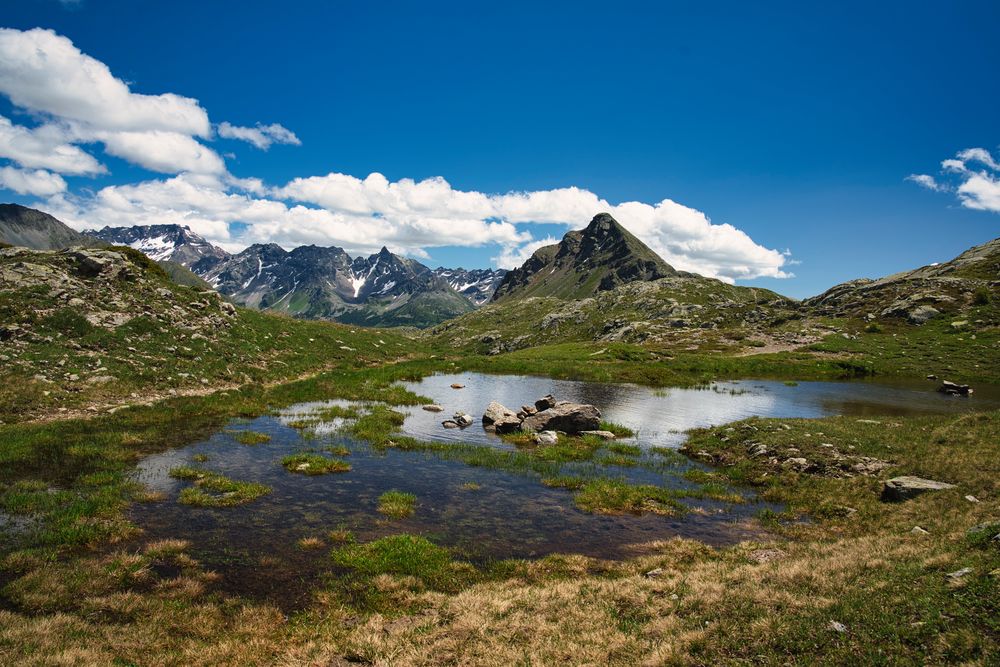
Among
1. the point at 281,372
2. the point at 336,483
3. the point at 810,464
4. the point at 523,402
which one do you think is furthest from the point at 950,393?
the point at 281,372

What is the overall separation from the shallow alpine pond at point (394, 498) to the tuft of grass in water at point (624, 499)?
14 cm

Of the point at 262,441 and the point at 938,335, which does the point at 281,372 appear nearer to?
the point at 262,441

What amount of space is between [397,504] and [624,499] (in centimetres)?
1194

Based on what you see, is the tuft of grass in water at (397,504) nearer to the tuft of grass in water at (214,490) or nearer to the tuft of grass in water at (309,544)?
the tuft of grass in water at (309,544)

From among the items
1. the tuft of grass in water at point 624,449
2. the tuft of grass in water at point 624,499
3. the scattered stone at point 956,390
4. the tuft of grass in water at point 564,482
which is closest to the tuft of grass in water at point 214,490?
the tuft of grass in water at point 564,482

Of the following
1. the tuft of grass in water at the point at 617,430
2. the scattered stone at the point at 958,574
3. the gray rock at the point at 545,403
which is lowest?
the tuft of grass in water at the point at 617,430

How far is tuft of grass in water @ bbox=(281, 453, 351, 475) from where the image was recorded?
2598 cm

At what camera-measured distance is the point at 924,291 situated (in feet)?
434

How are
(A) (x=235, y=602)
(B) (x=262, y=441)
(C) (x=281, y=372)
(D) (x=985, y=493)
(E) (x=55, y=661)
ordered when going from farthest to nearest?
(C) (x=281, y=372), (B) (x=262, y=441), (D) (x=985, y=493), (A) (x=235, y=602), (E) (x=55, y=661)

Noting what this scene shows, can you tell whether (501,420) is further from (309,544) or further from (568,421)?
(309,544)

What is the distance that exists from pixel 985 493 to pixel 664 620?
1952 centimetres

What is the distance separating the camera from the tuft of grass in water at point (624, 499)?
23.3m

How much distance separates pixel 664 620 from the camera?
12414 mm

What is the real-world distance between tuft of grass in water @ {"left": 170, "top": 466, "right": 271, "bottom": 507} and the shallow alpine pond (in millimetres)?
81
